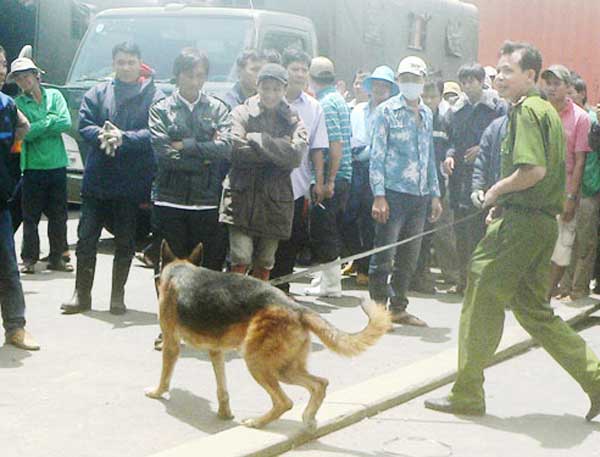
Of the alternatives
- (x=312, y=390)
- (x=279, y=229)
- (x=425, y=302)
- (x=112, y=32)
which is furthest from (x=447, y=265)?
(x=312, y=390)

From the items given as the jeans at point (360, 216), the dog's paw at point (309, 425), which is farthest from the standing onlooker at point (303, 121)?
the dog's paw at point (309, 425)

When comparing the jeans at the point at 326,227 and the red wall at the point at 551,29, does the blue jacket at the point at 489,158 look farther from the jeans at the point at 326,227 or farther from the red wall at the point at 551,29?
the red wall at the point at 551,29

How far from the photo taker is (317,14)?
13922 mm

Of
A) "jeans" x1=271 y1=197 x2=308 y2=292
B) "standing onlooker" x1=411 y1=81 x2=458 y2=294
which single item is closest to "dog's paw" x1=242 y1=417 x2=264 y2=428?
"jeans" x1=271 y1=197 x2=308 y2=292

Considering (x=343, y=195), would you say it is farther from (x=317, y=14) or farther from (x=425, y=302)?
(x=317, y=14)

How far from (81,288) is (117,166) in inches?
38.8

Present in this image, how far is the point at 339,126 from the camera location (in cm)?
925

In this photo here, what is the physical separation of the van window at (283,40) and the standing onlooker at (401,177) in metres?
3.77

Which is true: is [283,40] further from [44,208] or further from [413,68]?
[413,68]

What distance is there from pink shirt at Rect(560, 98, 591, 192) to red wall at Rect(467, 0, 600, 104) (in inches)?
559

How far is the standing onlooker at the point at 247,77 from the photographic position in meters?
8.76

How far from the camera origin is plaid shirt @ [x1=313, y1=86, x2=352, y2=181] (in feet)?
30.1

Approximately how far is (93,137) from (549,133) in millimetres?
3557

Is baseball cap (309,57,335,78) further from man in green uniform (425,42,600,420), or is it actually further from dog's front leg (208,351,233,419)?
dog's front leg (208,351,233,419)
